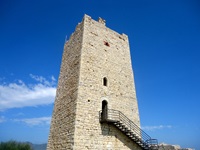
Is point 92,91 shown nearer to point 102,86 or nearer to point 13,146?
point 102,86

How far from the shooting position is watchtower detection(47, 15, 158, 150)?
10852 mm

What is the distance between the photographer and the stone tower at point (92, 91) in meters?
10.8

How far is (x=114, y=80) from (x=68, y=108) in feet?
14.2

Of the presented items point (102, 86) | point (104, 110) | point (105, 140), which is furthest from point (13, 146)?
point (105, 140)

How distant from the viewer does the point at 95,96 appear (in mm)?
12047

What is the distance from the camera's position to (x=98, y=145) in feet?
35.0

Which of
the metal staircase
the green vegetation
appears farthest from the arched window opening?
the green vegetation

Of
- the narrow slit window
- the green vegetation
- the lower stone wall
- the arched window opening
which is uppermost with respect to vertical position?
the narrow slit window

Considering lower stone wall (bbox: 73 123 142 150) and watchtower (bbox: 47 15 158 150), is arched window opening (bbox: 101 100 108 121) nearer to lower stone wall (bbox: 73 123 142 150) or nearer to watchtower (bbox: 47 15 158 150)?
watchtower (bbox: 47 15 158 150)

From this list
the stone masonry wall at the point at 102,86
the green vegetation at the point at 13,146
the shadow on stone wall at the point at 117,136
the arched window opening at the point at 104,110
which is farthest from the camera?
the green vegetation at the point at 13,146

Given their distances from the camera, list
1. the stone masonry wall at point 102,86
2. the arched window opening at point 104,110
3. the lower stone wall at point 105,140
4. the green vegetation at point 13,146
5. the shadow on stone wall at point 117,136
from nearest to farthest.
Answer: the lower stone wall at point 105,140
the stone masonry wall at point 102,86
the shadow on stone wall at point 117,136
the arched window opening at point 104,110
the green vegetation at point 13,146

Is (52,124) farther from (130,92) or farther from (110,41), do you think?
(110,41)

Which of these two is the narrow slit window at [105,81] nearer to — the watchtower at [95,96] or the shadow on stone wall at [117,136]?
the watchtower at [95,96]

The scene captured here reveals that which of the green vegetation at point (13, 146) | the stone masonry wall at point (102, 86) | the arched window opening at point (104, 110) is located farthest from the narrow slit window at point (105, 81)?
the green vegetation at point (13, 146)
